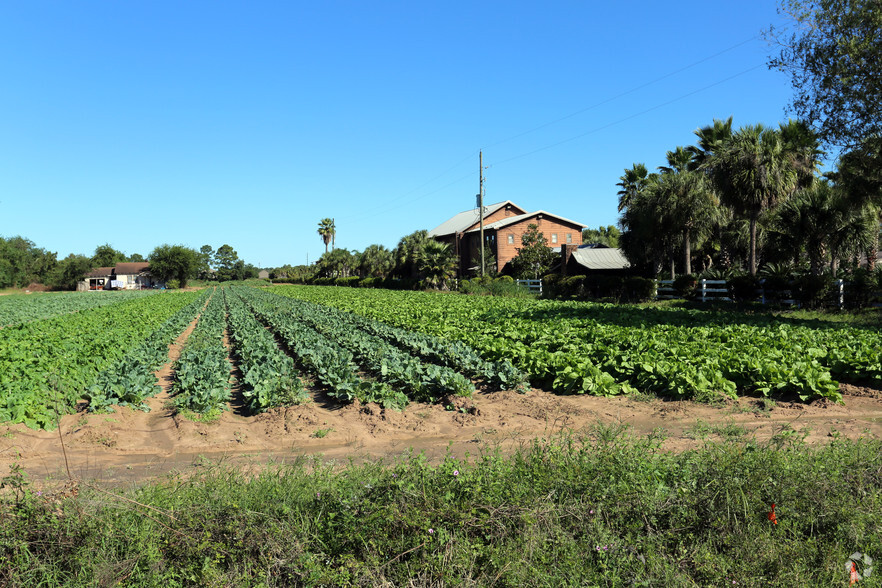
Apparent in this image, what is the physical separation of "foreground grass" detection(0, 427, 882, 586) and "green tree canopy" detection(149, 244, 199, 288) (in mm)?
113213

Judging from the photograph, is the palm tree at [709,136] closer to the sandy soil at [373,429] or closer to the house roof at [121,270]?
the sandy soil at [373,429]

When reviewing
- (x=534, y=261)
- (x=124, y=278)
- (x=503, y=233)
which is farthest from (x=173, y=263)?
(x=534, y=261)

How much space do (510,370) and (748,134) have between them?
2510 cm

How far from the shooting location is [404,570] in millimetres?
3752

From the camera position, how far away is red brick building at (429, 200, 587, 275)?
6006 centimetres

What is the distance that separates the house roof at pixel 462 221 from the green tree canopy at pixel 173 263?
57.3 metres

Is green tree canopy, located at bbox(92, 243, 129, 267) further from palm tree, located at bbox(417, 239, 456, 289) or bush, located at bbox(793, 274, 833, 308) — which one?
bush, located at bbox(793, 274, 833, 308)

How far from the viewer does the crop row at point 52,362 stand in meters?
7.77

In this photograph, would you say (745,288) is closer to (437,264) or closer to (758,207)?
(758,207)

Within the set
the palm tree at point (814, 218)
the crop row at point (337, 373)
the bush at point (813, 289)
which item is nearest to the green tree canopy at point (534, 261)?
the palm tree at point (814, 218)

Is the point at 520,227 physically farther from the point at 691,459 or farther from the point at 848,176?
the point at 691,459

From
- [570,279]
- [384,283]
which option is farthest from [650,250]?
[384,283]

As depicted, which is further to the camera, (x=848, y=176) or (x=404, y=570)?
(x=848, y=176)

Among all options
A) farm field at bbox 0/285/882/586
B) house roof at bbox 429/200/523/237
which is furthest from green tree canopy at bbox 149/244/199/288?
farm field at bbox 0/285/882/586
